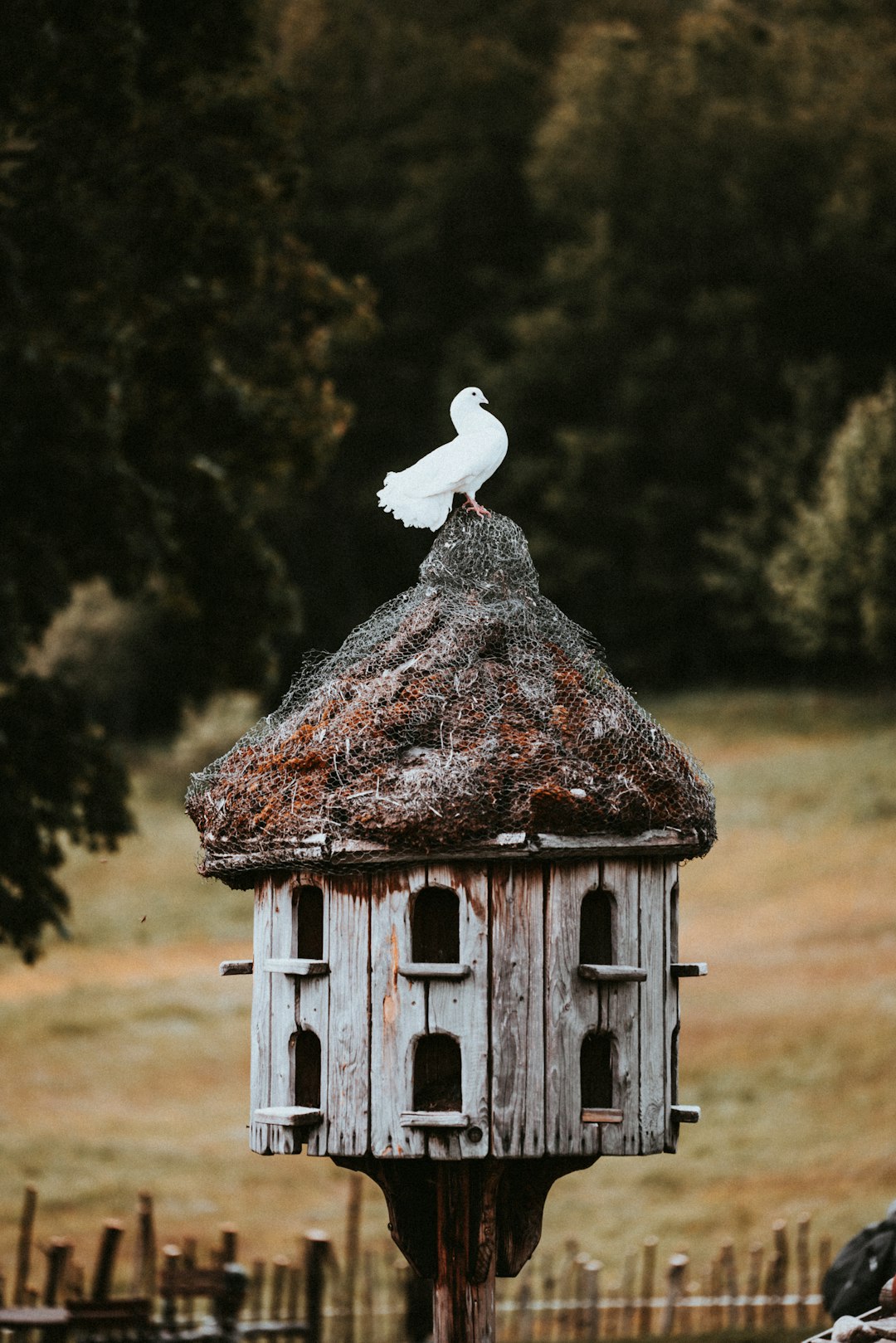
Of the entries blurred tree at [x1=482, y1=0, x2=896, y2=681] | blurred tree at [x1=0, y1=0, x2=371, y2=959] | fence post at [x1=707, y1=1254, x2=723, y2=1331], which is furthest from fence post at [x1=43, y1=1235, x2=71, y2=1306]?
blurred tree at [x1=482, y1=0, x2=896, y2=681]

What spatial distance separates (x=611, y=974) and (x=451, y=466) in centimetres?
183

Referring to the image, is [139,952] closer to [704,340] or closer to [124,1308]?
[124,1308]

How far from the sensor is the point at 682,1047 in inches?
877

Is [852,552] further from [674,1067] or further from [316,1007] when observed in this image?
[316,1007]

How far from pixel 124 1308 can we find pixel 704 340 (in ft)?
110

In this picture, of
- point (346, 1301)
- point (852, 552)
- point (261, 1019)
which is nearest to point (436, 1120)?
point (261, 1019)

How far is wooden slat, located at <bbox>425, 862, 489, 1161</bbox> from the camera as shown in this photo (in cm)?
534

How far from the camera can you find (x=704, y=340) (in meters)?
42.8

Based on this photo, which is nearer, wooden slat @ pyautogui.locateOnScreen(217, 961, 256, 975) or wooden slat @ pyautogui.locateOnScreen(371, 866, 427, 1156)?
wooden slat @ pyautogui.locateOnScreen(371, 866, 427, 1156)

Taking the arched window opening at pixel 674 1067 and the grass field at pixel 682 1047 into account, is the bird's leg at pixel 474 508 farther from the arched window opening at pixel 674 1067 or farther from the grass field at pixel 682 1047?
the grass field at pixel 682 1047

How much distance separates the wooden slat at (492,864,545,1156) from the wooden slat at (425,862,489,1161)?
0.03m

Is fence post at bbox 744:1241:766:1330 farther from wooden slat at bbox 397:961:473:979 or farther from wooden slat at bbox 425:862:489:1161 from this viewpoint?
wooden slat at bbox 397:961:473:979

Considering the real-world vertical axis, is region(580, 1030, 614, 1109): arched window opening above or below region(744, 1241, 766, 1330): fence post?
above

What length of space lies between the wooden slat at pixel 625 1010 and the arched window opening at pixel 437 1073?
17.8 inches
